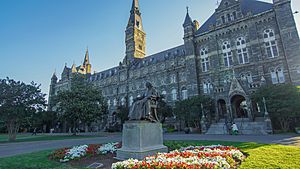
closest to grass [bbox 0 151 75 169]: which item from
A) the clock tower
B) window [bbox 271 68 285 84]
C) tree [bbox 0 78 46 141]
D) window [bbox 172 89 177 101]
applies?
tree [bbox 0 78 46 141]

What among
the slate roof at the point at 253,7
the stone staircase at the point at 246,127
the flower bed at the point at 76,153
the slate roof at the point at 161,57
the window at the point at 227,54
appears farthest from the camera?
the slate roof at the point at 161,57

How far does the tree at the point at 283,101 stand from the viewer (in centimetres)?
2009

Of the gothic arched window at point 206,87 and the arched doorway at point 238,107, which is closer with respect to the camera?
the arched doorway at point 238,107

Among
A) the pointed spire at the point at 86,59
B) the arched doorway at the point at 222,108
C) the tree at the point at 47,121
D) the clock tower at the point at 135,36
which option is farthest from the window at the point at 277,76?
the pointed spire at the point at 86,59

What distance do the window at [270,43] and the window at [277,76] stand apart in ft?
8.19

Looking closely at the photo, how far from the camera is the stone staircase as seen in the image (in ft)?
72.1

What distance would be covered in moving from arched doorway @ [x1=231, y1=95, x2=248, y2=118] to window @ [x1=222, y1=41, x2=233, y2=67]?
6.29m

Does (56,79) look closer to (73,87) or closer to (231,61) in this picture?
(73,87)

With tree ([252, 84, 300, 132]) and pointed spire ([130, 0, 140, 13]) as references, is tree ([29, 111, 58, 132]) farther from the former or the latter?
pointed spire ([130, 0, 140, 13])

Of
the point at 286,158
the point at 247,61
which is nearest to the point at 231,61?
the point at 247,61

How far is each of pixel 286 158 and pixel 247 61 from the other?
25.9 metres

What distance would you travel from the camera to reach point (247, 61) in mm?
29234

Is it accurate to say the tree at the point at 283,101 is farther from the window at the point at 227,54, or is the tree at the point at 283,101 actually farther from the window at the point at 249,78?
the window at the point at 227,54

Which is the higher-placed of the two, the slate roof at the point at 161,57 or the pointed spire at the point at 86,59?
the pointed spire at the point at 86,59
